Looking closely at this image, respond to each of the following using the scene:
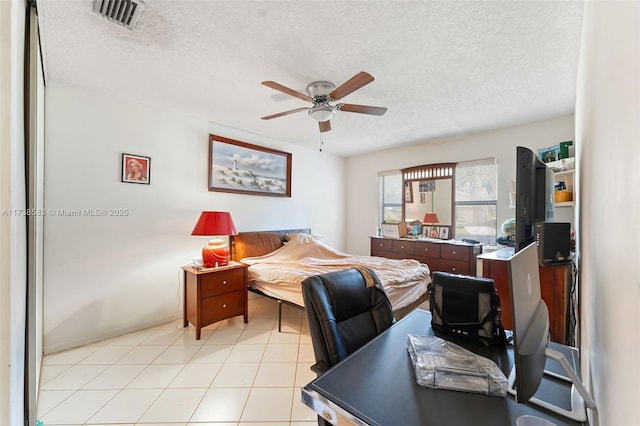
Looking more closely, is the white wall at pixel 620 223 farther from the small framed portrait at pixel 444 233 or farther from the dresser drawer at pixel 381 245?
the dresser drawer at pixel 381 245

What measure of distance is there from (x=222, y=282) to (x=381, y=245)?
278 cm

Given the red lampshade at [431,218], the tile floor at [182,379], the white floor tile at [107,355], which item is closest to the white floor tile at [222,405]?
the tile floor at [182,379]

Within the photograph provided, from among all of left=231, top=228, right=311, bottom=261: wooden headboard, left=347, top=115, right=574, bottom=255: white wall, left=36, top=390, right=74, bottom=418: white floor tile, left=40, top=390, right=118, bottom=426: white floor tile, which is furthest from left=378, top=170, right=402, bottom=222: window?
left=36, top=390, right=74, bottom=418: white floor tile

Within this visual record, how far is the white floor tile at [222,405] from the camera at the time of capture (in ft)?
5.48

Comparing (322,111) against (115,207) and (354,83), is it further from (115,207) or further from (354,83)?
(115,207)

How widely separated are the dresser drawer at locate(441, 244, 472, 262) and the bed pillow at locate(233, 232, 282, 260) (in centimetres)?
244

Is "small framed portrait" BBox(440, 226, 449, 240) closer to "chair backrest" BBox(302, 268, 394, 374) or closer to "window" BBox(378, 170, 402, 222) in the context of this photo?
"window" BBox(378, 170, 402, 222)

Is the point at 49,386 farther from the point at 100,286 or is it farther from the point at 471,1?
the point at 471,1

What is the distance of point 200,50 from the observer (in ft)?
6.41

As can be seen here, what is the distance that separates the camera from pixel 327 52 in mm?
1953

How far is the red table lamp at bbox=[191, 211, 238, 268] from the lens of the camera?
114 inches

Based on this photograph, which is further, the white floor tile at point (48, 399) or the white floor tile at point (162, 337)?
the white floor tile at point (162, 337)

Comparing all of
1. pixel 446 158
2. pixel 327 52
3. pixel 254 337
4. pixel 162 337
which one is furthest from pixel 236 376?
pixel 446 158
